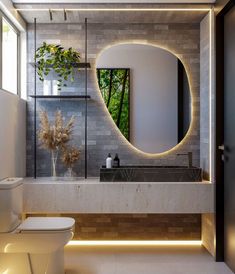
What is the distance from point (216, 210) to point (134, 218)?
1.04 metres

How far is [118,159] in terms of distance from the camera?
4258 millimetres

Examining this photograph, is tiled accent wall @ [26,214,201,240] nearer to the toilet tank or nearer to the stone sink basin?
the stone sink basin

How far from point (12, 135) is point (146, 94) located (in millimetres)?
1551

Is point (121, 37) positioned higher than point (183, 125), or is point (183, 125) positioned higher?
point (121, 37)

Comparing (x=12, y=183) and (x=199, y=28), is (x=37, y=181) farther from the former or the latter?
(x=199, y=28)

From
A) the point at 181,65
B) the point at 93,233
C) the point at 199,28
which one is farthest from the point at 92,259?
the point at 199,28

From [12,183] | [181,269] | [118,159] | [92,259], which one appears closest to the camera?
[12,183]

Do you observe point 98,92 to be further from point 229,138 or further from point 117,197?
point 229,138

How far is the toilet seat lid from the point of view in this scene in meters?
3.18

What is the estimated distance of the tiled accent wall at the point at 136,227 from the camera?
4.45 m

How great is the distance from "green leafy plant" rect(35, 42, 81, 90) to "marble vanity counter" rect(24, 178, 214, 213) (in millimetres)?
1216

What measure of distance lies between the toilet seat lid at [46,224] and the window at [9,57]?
135cm

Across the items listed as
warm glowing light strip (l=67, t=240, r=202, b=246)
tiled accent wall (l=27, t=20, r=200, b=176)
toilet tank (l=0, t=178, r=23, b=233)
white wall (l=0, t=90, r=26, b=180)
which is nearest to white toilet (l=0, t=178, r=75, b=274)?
toilet tank (l=0, t=178, r=23, b=233)

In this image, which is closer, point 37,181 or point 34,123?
point 37,181
